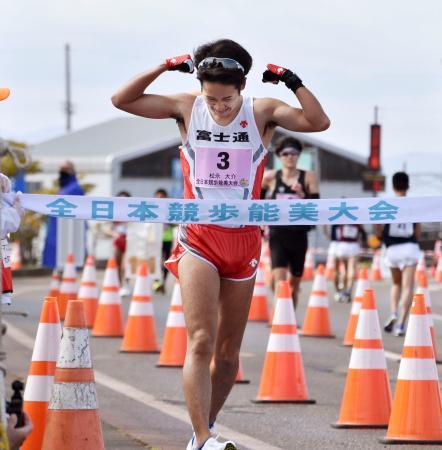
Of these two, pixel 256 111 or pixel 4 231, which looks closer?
pixel 4 231

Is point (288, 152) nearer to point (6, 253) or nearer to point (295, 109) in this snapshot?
point (295, 109)

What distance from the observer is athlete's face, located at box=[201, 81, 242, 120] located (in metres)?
7.25

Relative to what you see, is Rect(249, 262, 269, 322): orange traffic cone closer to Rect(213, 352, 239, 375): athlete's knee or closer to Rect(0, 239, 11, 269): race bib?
Rect(213, 352, 239, 375): athlete's knee

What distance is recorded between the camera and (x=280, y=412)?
1008 cm

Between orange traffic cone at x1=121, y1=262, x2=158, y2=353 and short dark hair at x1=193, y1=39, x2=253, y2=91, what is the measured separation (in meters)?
7.36

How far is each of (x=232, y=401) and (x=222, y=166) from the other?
370cm

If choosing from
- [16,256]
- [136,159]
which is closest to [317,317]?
[16,256]

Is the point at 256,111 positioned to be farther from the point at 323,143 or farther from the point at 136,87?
the point at 323,143

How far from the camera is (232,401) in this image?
10.8m

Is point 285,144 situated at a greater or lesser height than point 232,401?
greater

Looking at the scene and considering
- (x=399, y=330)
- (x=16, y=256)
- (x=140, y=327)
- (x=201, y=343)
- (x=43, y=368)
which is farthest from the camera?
(x=16, y=256)

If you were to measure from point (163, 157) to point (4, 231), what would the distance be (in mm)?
63722

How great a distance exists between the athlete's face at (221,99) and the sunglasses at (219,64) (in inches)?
3.3

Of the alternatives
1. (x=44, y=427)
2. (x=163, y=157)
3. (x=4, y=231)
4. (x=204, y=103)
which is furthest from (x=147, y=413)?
(x=163, y=157)
